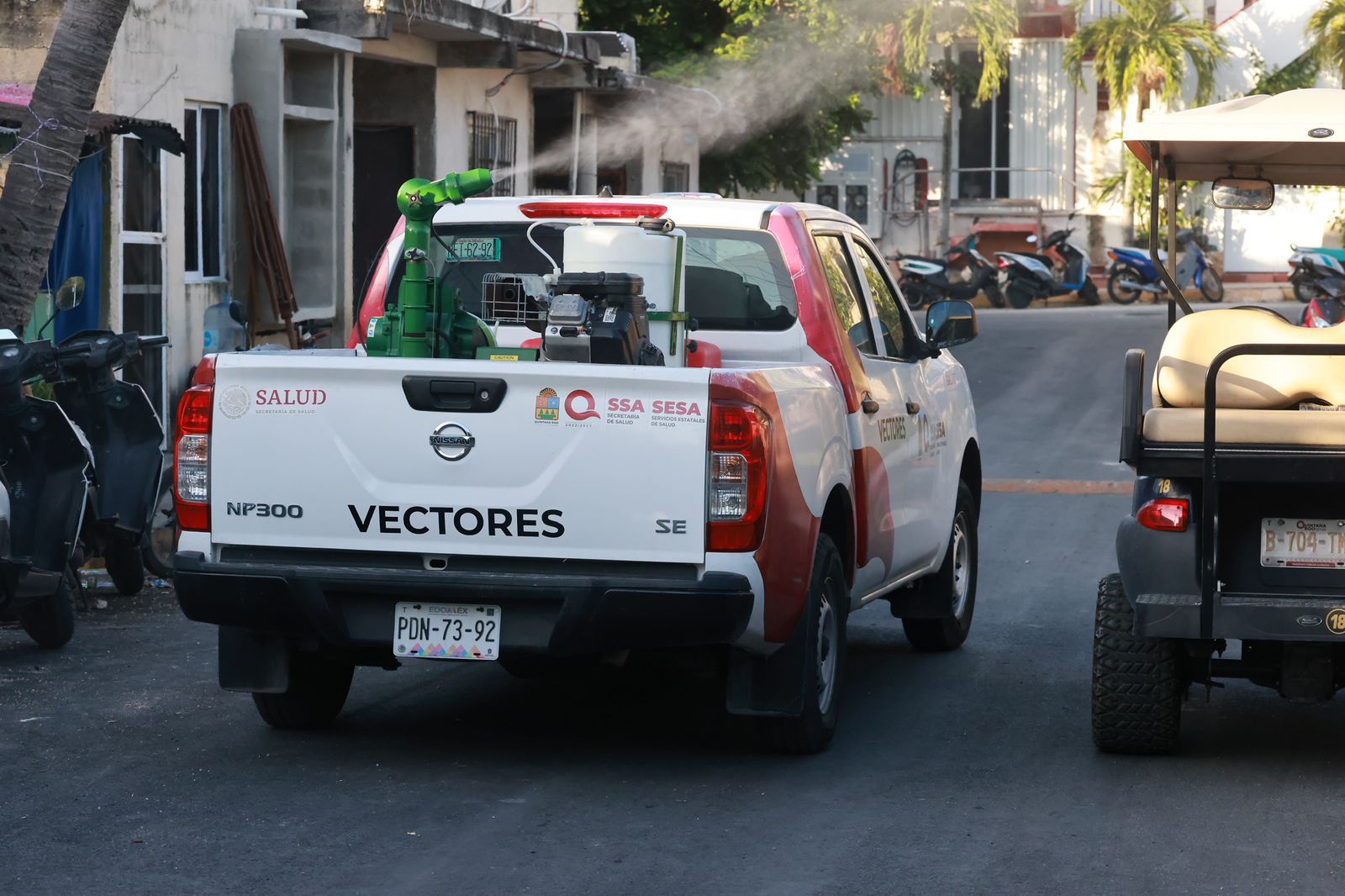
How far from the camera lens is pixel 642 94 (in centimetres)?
2409

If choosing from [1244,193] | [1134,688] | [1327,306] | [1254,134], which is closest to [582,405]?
[1134,688]

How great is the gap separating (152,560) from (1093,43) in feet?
108

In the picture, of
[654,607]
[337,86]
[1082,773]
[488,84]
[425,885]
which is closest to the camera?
[425,885]

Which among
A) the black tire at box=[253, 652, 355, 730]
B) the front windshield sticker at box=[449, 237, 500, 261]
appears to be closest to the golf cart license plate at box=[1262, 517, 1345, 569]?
the front windshield sticker at box=[449, 237, 500, 261]

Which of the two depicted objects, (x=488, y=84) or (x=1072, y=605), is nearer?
(x=1072, y=605)

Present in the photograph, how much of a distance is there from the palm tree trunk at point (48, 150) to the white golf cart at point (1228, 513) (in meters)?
5.91

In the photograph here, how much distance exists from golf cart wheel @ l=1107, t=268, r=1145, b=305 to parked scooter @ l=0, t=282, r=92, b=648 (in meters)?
28.8

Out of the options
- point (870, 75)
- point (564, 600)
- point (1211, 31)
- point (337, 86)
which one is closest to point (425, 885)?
point (564, 600)

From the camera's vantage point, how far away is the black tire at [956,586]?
865cm

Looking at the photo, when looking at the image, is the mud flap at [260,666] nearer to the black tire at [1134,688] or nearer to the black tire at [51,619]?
the black tire at [51,619]

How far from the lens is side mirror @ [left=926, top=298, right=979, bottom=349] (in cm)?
818

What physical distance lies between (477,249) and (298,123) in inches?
367

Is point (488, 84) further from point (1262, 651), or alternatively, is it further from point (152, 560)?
point (1262, 651)

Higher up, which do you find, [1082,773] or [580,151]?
[580,151]
